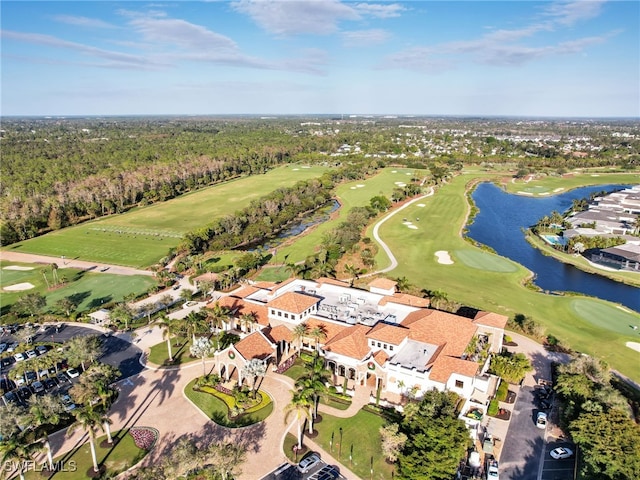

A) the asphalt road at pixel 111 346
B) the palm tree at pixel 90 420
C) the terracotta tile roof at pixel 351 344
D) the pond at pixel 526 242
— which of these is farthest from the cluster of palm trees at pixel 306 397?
the pond at pixel 526 242

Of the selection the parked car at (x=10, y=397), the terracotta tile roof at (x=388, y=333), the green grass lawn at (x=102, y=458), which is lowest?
the parked car at (x=10, y=397)

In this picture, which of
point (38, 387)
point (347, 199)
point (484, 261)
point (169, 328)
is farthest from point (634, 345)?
point (347, 199)

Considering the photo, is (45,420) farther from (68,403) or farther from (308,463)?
(308,463)

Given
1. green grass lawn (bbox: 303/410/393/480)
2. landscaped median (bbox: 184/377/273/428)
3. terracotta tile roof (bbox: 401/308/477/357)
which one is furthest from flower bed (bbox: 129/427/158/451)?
terracotta tile roof (bbox: 401/308/477/357)

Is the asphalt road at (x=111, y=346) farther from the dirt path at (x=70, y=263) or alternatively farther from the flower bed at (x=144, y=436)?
the dirt path at (x=70, y=263)

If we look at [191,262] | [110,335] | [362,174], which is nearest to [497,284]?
[191,262]

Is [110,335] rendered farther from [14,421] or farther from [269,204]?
[269,204]
